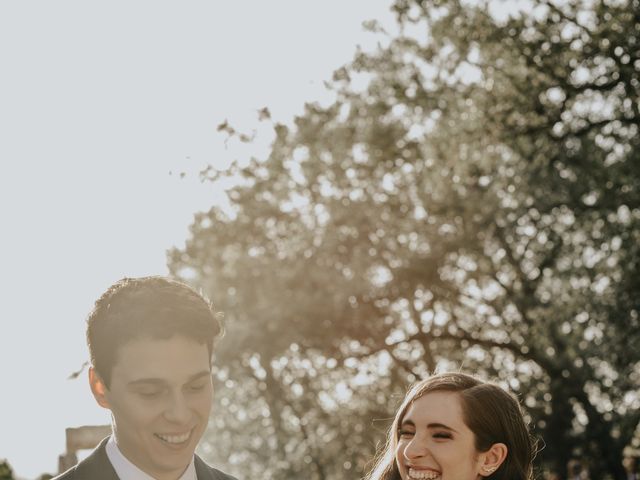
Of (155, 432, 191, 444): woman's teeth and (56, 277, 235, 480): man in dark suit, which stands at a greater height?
(56, 277, 235, 480): man in dark suit

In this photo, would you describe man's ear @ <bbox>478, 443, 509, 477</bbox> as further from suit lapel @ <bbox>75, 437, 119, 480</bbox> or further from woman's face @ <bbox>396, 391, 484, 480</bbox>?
suit lapel @ <bbox>75, 437, 119, 480</bbox>

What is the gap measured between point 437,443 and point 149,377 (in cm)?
221

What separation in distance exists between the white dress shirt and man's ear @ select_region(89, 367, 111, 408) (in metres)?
0.19

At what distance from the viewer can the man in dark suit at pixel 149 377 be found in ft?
13.2

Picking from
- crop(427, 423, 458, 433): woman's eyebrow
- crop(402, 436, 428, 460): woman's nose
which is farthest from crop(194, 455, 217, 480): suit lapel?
crop(427, 423, 458, 433): woman's eyebrow

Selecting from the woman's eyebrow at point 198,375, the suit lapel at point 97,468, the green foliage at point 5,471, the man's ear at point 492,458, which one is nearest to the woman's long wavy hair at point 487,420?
the man's ear at point 492,458

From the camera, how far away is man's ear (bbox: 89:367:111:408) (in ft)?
13.6

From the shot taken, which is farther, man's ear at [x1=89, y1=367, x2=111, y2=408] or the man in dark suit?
man's ear at [x1=89, y1=367, x2=111, y2=408]

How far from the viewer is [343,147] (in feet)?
78.6

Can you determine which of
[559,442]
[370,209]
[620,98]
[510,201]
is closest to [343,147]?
[370,209]

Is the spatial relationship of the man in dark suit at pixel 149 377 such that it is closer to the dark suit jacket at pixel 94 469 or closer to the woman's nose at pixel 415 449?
the dark suit jacket at pixel 94 469

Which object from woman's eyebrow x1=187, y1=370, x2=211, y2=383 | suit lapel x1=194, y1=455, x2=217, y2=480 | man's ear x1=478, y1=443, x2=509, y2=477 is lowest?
man's ear x1=478, y1=443, x2=509, y2=477

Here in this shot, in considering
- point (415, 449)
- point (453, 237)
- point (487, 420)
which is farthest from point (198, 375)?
point (453, 237)

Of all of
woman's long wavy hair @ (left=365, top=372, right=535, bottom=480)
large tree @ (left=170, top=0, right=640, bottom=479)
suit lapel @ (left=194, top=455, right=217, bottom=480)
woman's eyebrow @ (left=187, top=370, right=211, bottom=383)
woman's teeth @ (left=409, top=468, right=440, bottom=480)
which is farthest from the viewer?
large tree @ (left=170, top=0, right=640, bottom=479)
